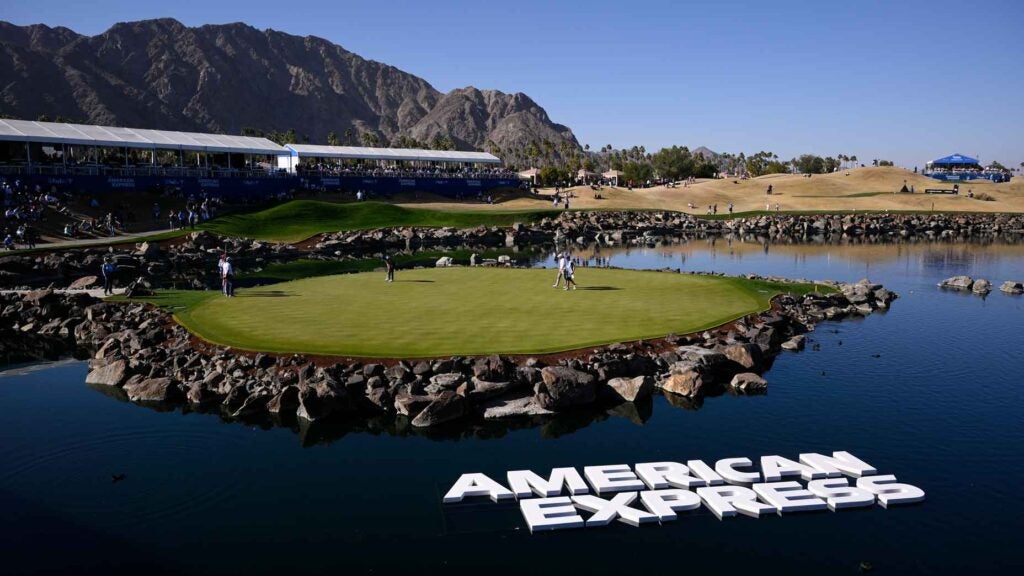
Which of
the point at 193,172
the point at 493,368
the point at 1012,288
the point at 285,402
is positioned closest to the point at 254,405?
the point at 285,402

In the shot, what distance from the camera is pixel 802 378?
99.0 feet

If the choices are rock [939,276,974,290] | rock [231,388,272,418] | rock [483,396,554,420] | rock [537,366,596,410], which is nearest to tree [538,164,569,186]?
rock [939,276,974,290]

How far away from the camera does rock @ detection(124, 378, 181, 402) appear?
2769 centimetres

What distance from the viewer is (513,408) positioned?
26.0m

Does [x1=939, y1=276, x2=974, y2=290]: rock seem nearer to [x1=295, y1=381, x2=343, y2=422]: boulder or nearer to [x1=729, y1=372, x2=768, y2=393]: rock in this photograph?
[x1=729, y1=372, x2=768, y2=393]: rock

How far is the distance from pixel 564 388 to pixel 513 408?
1910 millimetres

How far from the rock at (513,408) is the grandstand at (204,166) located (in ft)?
245

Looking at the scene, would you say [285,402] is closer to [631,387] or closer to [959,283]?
[631,387]

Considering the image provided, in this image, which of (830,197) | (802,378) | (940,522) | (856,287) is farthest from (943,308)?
(830,197)

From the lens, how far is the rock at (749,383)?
2834 cm

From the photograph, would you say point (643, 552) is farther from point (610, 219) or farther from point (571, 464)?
point (610, 219)

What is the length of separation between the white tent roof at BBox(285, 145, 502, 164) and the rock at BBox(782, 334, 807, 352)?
9622 centimetres

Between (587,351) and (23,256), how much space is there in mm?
52576

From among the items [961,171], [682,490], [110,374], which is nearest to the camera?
[682,490]
